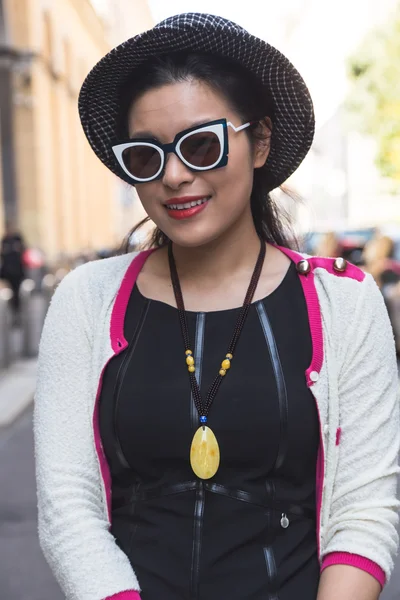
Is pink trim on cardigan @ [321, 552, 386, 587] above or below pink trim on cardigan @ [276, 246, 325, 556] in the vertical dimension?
below

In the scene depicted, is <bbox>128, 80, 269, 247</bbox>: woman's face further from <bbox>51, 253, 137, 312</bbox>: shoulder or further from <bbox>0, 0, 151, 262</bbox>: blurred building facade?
<bbox>0, 0, 151, 262</bbox>: blurred building facade

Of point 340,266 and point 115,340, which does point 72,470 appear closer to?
point 115,340

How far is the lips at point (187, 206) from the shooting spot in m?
1.75

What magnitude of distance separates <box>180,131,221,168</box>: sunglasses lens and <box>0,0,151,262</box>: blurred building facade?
14629 millimetres

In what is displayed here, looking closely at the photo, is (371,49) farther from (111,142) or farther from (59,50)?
(111,142)

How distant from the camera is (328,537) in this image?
1685mm

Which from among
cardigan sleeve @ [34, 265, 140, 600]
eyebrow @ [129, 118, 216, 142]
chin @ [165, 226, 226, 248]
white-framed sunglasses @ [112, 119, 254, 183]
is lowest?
cardigan sleeve @ [34, 265, 140, 600]

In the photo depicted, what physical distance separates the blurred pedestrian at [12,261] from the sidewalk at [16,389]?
14.4ft

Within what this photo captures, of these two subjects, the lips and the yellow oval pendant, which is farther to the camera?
the lips

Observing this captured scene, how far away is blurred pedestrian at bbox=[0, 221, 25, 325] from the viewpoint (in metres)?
15.1

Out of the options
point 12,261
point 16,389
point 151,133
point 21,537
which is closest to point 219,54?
point 151,133

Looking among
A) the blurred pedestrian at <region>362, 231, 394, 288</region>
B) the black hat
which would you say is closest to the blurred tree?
the blurred pedestrian at <region>362, 231, 394, 288</region>

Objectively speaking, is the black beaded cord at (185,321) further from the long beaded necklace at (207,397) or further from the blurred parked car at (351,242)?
the blurred parked car at (351,242)

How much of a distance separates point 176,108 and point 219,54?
0.16 meters
